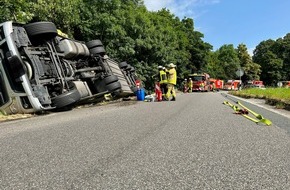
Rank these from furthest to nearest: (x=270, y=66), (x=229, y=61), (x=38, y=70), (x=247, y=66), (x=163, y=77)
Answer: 1. (x=229, y=61)
2. (x=270, y=66)
3. (x=247, y=66)
4. (x=163, y=77)
5. (x=38, y=70)

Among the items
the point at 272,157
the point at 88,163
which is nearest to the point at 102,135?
the point at 88,163

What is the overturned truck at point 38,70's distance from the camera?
31.7ft

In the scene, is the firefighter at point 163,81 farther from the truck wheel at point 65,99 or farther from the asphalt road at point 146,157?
the asphalt road at point 146,157

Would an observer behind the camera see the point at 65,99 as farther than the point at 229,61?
No

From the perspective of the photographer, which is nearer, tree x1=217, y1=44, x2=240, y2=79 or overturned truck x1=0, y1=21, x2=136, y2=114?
overturned truck x1=0, y1=21, x2=136, y2=114

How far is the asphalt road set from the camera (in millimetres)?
3295

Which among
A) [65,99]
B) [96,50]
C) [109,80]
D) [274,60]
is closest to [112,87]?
[109,80]

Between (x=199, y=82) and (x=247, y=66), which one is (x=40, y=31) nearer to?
(x=199, y=82)

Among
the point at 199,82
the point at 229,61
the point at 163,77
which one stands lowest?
the point at 199,82

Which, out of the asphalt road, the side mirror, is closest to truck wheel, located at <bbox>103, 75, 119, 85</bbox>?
the side mirror

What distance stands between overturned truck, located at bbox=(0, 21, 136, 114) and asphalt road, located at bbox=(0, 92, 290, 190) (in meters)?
2.74

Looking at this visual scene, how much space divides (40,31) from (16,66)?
160cm

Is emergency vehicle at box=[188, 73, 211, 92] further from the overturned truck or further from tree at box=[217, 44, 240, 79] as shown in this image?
tree at box=[217, 44, 240, 79]

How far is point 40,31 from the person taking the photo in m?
10.6
